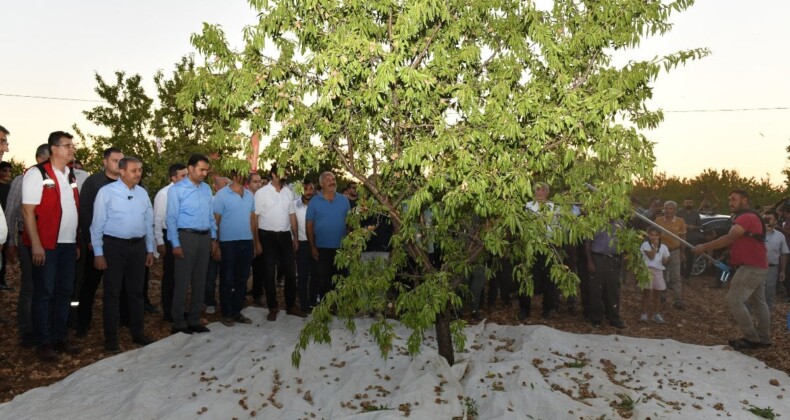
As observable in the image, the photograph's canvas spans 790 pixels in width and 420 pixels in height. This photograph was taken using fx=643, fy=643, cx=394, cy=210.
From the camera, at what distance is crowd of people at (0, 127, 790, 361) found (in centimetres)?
650

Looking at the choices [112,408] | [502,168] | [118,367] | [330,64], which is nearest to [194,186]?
[118,367]

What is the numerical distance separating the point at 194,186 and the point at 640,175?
4.87m

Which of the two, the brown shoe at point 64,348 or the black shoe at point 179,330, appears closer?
the brown shoe at point 64,348

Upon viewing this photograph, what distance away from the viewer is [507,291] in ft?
33.9

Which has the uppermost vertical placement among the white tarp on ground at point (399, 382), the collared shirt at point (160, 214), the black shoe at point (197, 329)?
the collared shirt at point (160, 214)

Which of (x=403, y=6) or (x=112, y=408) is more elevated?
(x=403, y=6)

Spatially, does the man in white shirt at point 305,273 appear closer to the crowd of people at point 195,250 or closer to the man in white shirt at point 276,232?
the crowd of people at point 195,250

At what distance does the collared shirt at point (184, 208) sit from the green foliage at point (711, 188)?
109ft

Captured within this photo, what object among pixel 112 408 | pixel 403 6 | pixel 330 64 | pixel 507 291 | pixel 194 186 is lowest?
pixel 112 408

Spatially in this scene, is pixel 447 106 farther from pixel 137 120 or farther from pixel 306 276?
pixel 137 120

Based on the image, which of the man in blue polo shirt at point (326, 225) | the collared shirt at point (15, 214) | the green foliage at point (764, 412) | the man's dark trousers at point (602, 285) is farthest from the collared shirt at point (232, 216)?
the green foliage at point (764, 412)

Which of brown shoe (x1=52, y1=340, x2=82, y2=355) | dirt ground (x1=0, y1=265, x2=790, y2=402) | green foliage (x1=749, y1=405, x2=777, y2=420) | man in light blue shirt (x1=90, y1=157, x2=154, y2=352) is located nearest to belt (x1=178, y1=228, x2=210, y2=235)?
man in light blue shirt (x1=90, y1=157, x2=154, y2=352)

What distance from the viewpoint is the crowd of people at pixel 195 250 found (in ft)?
21.3

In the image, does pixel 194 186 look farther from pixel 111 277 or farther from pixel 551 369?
pixel 551 369
